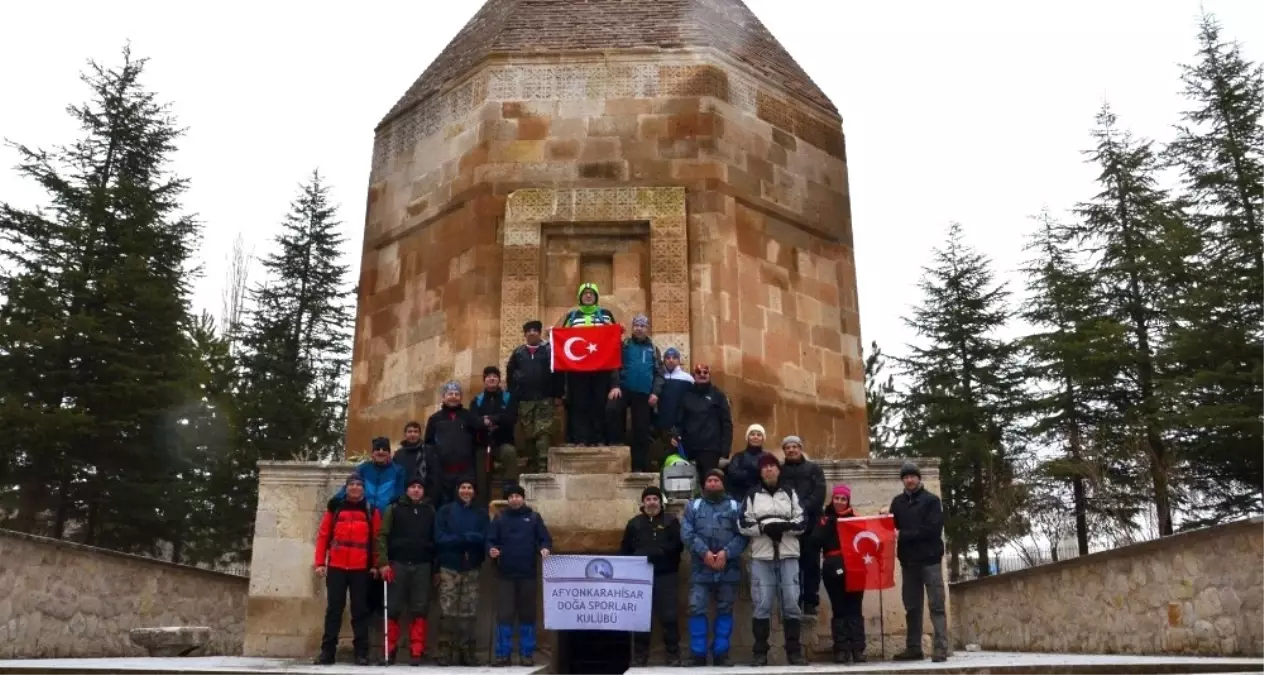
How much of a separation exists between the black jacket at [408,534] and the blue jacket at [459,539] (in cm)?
9

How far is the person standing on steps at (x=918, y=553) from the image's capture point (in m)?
7.55

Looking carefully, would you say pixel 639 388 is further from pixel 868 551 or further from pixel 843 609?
pixel 843 609

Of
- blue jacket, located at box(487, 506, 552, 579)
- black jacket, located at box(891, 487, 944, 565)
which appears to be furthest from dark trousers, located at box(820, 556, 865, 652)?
blue jacket, located at box(487, 506, 552, 579)

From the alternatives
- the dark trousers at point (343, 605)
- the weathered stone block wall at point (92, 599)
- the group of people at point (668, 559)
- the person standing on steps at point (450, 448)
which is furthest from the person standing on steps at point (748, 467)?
the weathered stone block wall at point (92, 599)

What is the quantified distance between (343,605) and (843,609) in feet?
13.1

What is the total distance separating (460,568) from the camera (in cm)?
767

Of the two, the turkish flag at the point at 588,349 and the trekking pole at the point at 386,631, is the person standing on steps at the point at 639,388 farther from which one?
the trekking pole at the point at 386,631

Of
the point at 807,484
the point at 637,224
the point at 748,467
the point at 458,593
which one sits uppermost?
the point at 637,224

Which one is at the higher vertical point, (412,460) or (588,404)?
(588,404)

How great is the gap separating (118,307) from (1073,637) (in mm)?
18014

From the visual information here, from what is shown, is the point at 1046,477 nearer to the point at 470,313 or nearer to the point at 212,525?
the point at 470,313

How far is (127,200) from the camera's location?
20656 millimetres

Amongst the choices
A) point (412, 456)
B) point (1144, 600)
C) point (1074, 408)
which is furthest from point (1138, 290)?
point (412, 456)

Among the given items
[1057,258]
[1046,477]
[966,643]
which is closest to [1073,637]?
[966,643]
